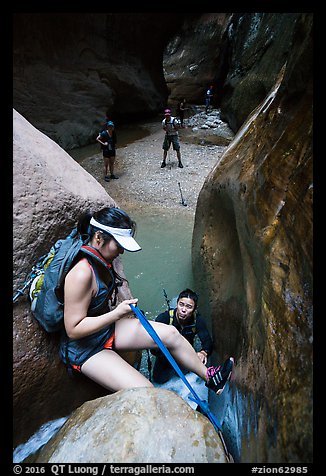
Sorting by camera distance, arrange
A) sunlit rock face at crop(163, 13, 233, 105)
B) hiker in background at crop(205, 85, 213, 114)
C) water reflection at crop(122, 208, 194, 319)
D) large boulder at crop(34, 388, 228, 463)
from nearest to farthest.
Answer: large boulder at crop(34, 388, 228, 463)
water reflection at crop(122, 208, 194, 319)
hiker in background at crop(205, 85, 213, 114)
sunlit rock face at crop(163, 13, 233, 105)

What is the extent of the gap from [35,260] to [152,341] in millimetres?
988

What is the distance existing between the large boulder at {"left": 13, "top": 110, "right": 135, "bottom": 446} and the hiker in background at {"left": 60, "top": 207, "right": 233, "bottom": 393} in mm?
171

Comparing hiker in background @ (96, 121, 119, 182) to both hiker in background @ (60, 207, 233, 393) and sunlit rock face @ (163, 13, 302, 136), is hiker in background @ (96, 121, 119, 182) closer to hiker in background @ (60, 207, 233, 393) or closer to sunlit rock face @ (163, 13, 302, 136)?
sunlit rock face @ (163, 13, 302, 136)

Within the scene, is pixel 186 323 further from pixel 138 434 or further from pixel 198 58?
pixel 198 58

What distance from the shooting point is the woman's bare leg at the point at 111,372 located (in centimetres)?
211

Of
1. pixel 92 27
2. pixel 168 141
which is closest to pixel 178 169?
pixel 168 141

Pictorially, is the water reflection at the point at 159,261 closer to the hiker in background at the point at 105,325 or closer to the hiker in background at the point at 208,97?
the hiker in background at the point at 105,325

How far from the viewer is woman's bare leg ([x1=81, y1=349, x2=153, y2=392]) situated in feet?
6.93

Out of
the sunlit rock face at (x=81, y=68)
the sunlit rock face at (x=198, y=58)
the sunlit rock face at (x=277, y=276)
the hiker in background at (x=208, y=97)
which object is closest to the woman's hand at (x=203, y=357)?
the sunlit rock face at (x=277, y=276)

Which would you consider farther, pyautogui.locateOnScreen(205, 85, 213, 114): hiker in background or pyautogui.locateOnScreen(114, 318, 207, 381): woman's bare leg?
pyautogui.locateOnScreen(205, 85, 213, 114): hiker in background

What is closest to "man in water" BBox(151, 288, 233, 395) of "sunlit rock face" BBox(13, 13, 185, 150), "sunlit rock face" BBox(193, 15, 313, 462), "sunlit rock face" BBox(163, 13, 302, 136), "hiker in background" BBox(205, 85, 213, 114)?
"sunlit rock face" BBox(193, 15, 313, 462)

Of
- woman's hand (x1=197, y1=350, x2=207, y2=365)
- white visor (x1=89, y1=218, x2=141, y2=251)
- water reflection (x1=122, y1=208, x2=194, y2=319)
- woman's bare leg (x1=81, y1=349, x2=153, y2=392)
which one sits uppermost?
white visor (x1=89, y1=218, x2=141, y2=251)
